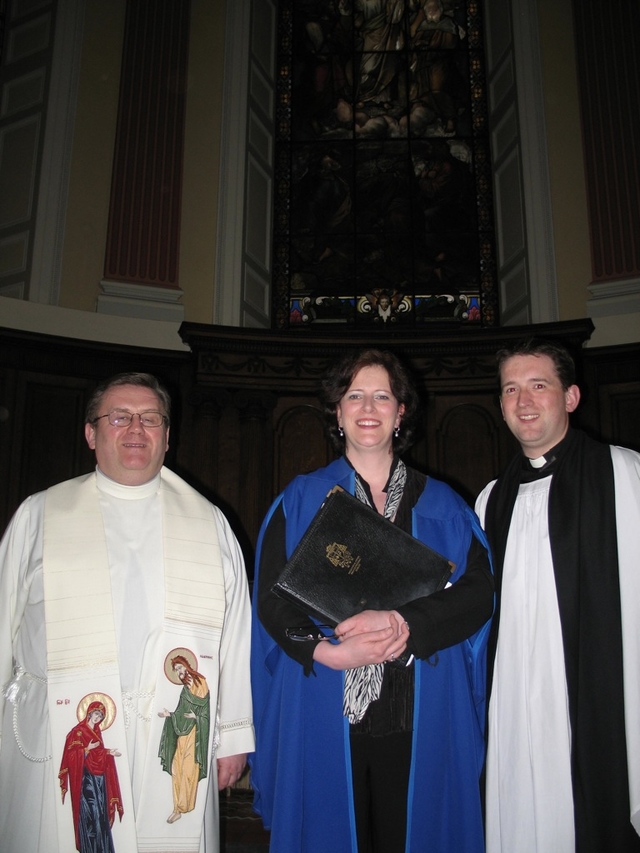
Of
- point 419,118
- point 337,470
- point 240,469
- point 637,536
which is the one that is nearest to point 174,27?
point 419,118

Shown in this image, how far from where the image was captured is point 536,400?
104 inches

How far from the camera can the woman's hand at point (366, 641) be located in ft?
6.82

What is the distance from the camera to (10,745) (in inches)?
92.4

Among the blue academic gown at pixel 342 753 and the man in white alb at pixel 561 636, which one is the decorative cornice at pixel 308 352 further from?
the blue academic gown at pixel 342 753

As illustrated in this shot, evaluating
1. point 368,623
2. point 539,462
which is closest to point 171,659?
point 368,623

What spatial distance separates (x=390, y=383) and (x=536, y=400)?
0.53m

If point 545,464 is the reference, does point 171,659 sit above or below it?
below

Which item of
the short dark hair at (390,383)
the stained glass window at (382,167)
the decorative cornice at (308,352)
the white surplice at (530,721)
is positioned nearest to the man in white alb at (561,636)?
the white surplice at (530,721)

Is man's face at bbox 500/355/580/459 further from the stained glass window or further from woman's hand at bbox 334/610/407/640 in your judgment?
the stained glass window

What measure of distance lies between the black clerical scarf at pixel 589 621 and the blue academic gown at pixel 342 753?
0.29m

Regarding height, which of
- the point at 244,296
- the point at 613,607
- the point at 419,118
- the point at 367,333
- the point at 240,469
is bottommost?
the point at 613,607

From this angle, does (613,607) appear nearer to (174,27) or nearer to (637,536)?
(637,536)

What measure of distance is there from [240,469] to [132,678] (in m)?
3.89

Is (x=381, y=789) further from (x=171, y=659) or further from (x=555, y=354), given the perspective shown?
(x=555, y=354)
